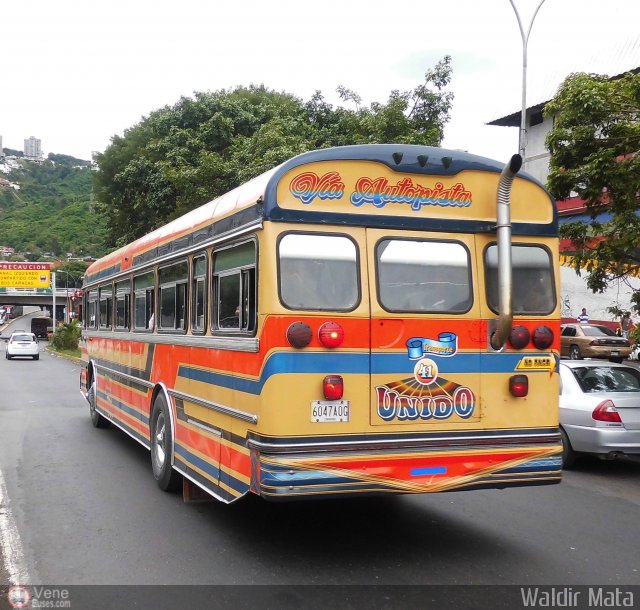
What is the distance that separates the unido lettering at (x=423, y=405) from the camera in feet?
18.6

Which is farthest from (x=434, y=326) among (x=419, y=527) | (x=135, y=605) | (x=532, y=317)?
(x=135, y=605)

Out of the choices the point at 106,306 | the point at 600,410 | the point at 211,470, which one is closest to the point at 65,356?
the point at 106,306

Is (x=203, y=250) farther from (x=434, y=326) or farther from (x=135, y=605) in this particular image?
(x=135, y=605)

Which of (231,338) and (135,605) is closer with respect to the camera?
(135,605)

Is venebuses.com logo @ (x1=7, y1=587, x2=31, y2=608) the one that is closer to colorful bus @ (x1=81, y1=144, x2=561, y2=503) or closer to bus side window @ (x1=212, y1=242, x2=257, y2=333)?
colorful bus @ (x1=81, y1=144, x2=561, y2=503)

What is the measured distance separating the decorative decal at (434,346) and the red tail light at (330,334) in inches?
22.6

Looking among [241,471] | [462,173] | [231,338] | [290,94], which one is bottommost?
[241,471]

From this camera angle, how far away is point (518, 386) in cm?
607

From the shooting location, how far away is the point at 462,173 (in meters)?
6.15

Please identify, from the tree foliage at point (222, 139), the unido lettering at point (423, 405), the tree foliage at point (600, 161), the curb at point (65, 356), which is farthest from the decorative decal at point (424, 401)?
the curb at point (65, 356)

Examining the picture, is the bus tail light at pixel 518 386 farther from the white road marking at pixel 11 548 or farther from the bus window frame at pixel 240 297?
the white road marking at pixel 11 548

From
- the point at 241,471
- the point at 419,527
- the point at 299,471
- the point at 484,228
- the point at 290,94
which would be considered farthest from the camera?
the point at 290,94

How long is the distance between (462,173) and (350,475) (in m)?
2.53

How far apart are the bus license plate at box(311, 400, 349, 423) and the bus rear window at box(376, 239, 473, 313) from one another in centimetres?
82
